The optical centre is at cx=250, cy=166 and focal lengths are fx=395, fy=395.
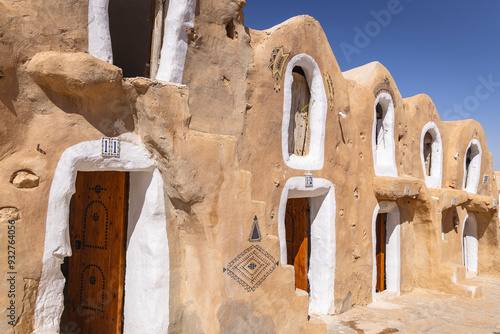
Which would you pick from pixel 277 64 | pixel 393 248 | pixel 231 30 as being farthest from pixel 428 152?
pixel 231 30

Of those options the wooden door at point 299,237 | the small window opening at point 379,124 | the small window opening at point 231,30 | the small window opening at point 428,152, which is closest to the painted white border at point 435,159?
the small window opening at point 428,152

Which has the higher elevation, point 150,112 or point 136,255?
point 150,112

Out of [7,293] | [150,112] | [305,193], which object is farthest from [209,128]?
[7,293]

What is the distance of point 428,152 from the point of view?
11141mm

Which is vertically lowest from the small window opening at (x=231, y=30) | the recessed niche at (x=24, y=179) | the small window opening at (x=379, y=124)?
the recessed niche at (x=24, y=179)

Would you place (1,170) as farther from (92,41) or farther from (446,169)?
(446,169)

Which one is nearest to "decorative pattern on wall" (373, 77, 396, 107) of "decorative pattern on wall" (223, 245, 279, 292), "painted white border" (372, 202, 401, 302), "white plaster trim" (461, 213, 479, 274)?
"painted white border" (372, 202, 401, 302)

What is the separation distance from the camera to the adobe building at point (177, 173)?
3.50 meters

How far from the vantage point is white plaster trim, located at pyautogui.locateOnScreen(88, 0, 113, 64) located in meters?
3.96

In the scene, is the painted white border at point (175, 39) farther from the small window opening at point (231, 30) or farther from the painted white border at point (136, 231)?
the painted white border at point (136, 231)

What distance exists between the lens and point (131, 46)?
7.80 metres

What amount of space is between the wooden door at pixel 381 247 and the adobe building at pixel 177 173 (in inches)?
41.8

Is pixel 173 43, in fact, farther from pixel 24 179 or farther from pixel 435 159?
pixel 435 159

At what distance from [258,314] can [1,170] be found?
295 centimetres
